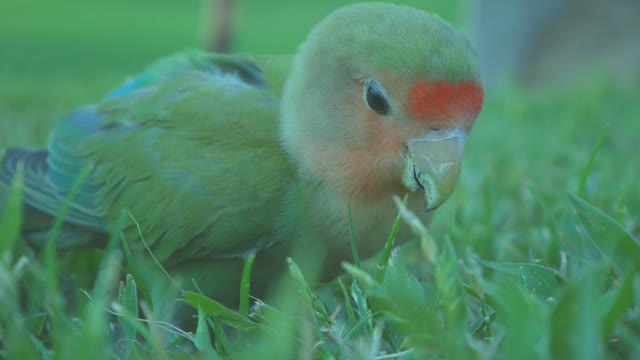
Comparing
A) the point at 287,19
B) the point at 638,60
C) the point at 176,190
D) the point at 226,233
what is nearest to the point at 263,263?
the point at 226,233

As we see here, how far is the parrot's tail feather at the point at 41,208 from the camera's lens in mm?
2154

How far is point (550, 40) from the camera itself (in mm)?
7012

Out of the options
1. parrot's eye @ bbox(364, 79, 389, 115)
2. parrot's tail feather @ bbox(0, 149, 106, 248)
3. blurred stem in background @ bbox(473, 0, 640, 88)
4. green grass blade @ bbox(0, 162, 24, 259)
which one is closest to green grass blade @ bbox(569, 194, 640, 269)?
parrot's eye @ bbox(364, 79, 389, 115)

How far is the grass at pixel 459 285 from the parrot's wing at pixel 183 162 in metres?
0.14

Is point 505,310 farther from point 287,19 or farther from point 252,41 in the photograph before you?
point 287,19

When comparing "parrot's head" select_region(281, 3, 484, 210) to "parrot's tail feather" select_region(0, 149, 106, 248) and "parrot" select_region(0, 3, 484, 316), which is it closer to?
"parrot" select_region(0, 3, 484, 316)

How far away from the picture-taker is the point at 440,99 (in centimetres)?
175

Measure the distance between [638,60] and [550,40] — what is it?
78 cm

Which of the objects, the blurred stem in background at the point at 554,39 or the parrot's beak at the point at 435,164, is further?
the blurred stem in background at the point at 554,39

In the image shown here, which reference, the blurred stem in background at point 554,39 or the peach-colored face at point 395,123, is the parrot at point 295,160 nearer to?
the peach-colored face at point 395,123

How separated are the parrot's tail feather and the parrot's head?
0.63m

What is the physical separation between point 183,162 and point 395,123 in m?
0.58

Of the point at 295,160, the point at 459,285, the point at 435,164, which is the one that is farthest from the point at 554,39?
the point at 459,285

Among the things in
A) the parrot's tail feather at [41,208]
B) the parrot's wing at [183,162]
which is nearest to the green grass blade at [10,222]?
the parrot's wing at [183,162]
